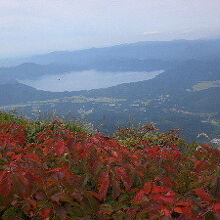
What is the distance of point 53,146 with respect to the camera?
13.1 ft

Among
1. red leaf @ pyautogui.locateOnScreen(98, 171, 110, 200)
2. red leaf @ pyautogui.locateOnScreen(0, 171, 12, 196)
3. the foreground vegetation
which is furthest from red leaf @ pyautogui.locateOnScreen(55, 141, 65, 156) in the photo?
red leaf @ pyautogui.locateOnScreen(0, 171, 12, 196)

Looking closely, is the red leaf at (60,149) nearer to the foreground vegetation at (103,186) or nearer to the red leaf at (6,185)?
the foreground vegetation at (103,186)

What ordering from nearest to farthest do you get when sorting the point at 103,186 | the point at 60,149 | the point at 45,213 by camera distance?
the point at 45,213
the point at 103,186
the point at 60,149

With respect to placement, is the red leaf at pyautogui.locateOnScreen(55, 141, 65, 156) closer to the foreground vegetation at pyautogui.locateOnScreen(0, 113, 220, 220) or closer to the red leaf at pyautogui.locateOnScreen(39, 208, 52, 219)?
the foreground vegetation at pyautogui.locateOnScreen(0, 113, 220, 220)

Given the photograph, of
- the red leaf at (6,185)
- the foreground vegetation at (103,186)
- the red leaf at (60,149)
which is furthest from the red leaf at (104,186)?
the red leaf at (60,149)

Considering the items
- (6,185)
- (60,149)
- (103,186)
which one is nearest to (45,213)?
(6,185)

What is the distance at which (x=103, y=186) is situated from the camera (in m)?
2.81

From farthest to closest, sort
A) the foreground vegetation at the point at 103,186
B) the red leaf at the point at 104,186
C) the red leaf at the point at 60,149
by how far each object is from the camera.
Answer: the red leaf at the point at 60,149 → the red leaf at the point at 104,186 → the foreground vegetation at the point at 103,186

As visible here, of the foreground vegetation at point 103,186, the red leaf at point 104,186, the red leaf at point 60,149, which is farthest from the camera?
the red leaf at point 60,149

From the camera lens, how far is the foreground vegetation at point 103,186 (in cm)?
259

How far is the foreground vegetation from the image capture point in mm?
2594

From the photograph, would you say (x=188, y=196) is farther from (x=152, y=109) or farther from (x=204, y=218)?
(x=152, y=109)

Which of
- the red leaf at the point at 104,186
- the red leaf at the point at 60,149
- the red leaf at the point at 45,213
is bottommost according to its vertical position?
the red leaf at the point at 45,213

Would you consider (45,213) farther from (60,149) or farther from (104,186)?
(60,149)
